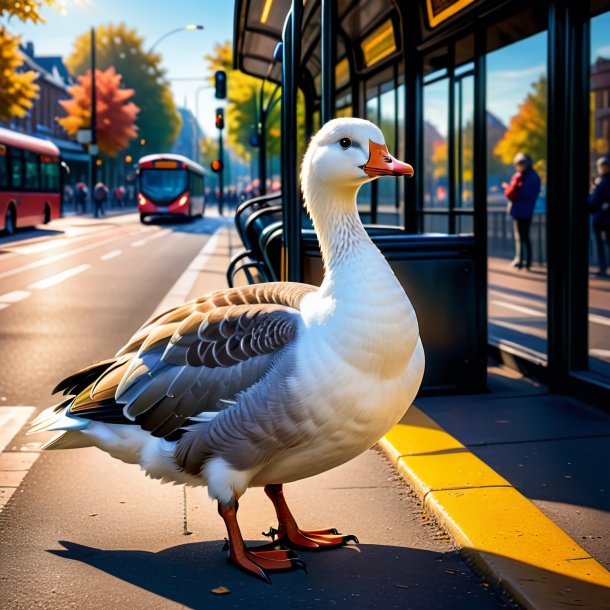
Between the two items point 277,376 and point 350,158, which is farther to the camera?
point 350,158

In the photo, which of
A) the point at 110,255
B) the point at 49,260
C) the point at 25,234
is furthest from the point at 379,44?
the point at 25,234

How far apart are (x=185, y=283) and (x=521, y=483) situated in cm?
1079

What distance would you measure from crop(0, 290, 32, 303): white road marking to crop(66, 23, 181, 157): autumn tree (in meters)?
82.7

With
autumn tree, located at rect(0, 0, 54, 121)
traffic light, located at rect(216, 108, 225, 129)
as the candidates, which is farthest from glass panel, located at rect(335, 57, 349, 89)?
autumn tree, located at rect(0, 0, 54, 121)

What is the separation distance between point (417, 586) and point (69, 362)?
528 cm

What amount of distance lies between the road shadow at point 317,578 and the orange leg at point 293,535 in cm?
3

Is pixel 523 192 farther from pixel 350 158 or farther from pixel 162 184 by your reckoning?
pixel 162 184

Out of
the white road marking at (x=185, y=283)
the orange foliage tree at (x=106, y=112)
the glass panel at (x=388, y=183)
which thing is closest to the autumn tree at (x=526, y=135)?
the white road marking at (x=185, y=283)

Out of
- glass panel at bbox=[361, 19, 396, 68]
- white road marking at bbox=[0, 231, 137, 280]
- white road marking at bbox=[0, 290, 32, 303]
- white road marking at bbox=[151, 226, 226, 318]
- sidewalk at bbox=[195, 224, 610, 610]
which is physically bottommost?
sidewalk at bbox=[195, 224, 610, 610]

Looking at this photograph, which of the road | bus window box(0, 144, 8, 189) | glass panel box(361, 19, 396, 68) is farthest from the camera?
bus window box(0, 144, 8, 189)

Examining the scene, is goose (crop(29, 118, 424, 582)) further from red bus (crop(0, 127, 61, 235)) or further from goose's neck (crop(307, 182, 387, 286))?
red bus (crop(0, 127, 61, 235))

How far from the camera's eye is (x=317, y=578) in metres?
3.55

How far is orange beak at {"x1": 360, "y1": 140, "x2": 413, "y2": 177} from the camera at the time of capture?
11.4 feet

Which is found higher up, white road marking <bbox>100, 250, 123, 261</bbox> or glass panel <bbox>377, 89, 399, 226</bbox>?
glass panel <bbox>377, 89, 399, 226</bbox>
